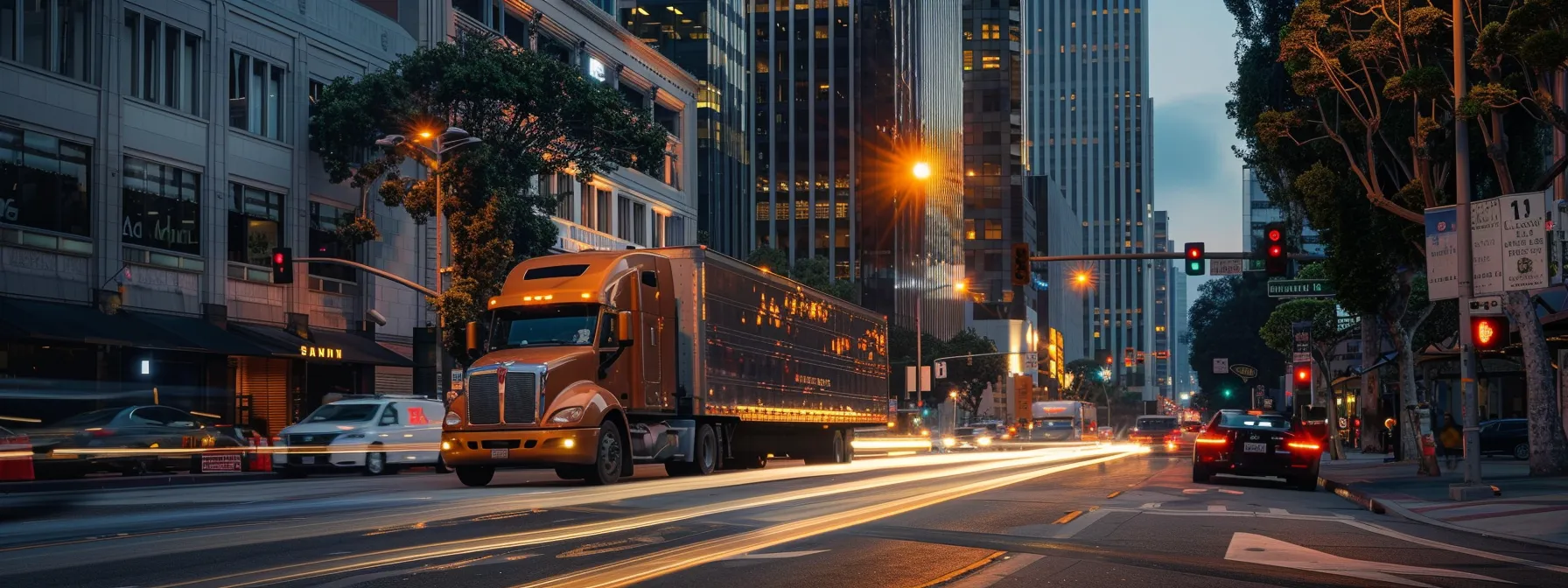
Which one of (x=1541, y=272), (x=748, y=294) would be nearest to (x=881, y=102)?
(x=748, y=294)

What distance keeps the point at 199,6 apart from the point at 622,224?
30376mm

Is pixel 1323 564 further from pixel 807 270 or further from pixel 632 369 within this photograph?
pixel 807 270

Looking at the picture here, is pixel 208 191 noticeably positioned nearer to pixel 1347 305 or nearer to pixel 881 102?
pixel 1347 305

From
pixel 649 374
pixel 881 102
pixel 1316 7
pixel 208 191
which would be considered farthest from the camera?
pixel 881 102

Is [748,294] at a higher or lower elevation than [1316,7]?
lower

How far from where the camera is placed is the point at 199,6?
1644 inches

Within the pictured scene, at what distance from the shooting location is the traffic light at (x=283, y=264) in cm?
3578

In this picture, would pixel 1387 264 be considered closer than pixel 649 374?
No

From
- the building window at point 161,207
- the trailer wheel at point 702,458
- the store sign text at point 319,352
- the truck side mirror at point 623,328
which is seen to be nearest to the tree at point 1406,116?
the trailer wheel at point 702,458

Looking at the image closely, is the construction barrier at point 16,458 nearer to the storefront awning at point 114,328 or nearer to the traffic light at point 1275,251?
the storefront awning at point 114,328

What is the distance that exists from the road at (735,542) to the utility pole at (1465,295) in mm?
2374

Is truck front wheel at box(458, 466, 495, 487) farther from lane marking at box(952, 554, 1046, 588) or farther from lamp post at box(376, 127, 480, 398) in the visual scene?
lamp post at box(376, 127, 480, 398)

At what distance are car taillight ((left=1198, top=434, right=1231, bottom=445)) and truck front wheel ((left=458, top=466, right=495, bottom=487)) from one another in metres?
13.0

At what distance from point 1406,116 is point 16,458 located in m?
26.9
